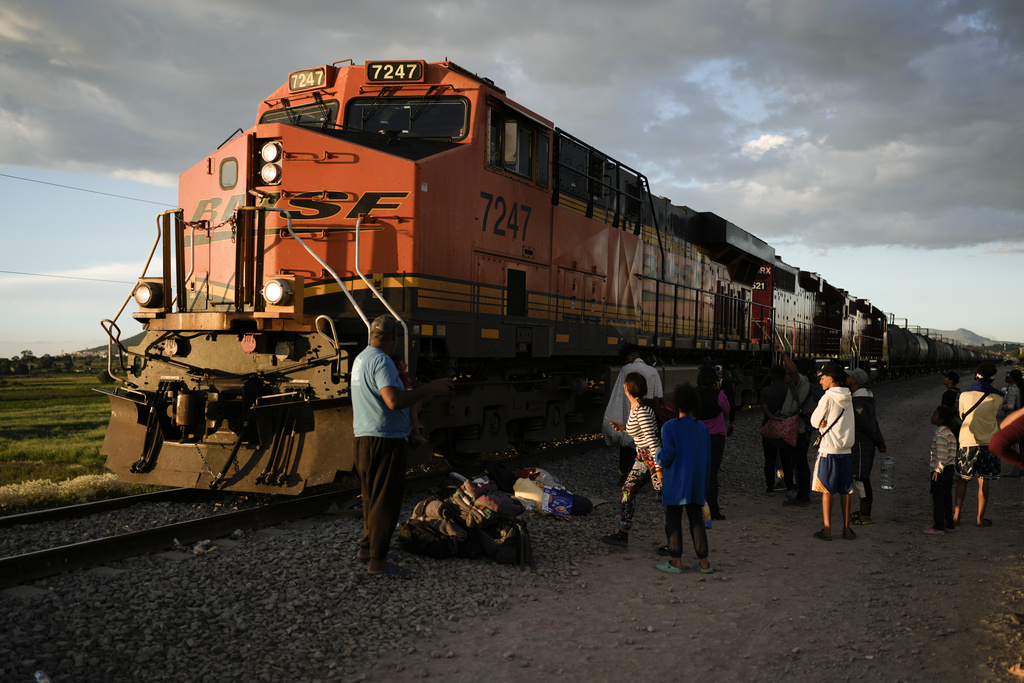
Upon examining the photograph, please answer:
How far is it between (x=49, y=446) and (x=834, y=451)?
10.6 metres

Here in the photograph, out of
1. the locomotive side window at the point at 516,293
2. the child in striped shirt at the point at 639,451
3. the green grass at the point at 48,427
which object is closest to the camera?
the child in striped shirt at the point at 639,451

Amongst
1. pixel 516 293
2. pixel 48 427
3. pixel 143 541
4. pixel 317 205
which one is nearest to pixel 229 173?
pixel 317 205

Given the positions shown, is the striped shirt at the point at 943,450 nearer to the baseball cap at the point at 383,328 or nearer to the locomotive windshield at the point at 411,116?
the baseball cap at the point at 383,328

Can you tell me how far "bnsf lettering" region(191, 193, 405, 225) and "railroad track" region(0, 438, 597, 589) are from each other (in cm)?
262

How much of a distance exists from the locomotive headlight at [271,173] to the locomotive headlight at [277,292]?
1.38 m

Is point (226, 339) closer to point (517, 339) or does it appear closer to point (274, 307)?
point (274, 307)

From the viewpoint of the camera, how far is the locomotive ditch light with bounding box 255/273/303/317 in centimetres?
600

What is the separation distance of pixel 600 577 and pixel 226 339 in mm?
3859

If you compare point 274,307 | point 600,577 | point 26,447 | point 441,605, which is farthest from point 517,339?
point 26,447

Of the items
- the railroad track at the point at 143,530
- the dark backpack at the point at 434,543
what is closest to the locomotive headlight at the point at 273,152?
the railroad track at the point at 143,530

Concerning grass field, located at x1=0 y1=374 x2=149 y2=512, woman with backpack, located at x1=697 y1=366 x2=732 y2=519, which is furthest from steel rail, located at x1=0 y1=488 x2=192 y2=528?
woman with backpack, located at x1=697 y1=366 x2=732 y2=519

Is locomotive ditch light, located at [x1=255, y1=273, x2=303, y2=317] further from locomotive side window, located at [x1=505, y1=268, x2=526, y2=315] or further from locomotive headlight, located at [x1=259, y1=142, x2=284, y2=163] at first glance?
locomotive side window, located at [x1=505, y1=268, x2=526, y2=315]

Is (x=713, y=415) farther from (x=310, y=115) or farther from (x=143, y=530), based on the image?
(x=310, y=115)

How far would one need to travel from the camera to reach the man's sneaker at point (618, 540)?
5.87 m
